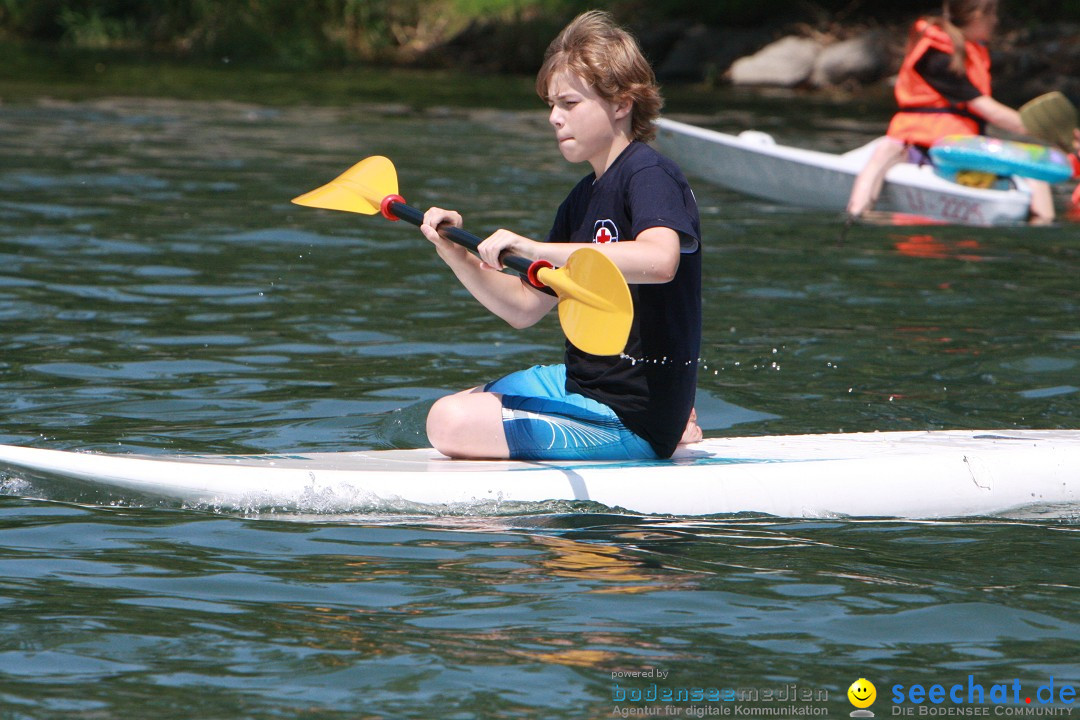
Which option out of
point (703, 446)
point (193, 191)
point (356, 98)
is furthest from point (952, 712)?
point (356, 98)

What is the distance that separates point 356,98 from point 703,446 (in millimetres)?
13634

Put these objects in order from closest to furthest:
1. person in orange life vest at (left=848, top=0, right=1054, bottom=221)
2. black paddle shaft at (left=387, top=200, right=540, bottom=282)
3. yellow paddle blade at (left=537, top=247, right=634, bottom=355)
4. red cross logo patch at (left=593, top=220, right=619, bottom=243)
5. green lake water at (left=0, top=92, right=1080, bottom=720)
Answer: green lake water at (left=0, top=92, right=1080, bottom=720) → yellow paddle blade at (left=537, top=247, right=634, bottom=355) → black paddle shaft at (left=387, top=200, right=540, bottom=282) → red cross logo patch at (left=593, top=220, right=619, bottom=243) → person in orange life vest at (left=848, top=0, right=1054, bottom=221)

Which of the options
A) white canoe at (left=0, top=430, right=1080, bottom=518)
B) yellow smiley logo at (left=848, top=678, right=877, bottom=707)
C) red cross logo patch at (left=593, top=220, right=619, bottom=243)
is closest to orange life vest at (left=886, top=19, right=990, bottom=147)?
white canoe at (left=0, top=430, right=1080, bottom=518)

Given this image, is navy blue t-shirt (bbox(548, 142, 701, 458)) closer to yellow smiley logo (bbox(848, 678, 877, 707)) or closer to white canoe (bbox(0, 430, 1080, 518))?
white canoe (bbox(0, 430, 1080, 518))

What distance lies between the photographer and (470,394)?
387 centimetres

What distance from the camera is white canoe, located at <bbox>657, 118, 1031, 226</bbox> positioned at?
28.9 ft

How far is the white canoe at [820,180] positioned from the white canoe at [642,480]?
477cm

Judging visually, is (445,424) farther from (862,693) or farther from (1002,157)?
(1002,157)

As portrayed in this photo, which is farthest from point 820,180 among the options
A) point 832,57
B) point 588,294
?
point 832,57

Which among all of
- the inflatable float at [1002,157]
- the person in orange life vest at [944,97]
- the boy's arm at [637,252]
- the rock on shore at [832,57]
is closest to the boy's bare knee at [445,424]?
the boy's arm at [637,252]

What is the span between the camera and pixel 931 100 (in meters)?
8.50

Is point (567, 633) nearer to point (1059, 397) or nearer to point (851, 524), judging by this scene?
point (851, 524)

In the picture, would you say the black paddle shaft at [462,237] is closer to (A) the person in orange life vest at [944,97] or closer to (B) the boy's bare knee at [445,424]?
(B) the boy's bare knee at [445,424]

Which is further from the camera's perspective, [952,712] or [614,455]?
[614,455]
